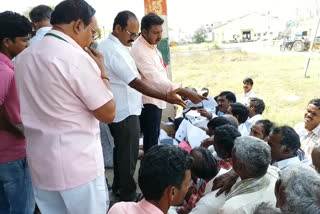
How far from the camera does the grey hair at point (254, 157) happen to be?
1.77m

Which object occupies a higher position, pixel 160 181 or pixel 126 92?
pixel 126 92

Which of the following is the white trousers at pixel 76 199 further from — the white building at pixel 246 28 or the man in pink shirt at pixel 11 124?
the white building at pixel 246 28

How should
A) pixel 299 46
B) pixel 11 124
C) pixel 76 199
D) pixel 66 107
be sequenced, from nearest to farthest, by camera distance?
1. pixel 66 107
2. pixel 76 199
3. pixel 11 124
4. pixel 299 46

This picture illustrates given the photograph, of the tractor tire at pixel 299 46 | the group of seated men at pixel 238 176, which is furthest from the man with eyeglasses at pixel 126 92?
the tractor tire at pixel 299 46

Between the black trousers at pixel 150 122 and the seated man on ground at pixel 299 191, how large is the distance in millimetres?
1801

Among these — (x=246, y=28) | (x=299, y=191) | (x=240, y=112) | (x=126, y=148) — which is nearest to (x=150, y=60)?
(x=126, y=148)

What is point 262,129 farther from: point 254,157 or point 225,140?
point 254,157

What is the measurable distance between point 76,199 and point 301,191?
1.04 m

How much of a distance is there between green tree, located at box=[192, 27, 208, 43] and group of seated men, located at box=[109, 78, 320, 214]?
4998 cm

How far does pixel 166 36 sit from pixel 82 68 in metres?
3.84

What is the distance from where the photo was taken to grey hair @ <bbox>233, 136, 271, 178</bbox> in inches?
69.8

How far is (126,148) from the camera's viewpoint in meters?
2.59

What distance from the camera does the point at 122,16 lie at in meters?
2.42

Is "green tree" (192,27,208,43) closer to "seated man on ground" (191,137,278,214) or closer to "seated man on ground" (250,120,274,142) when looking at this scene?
"seated man on ground" (250,120,274,142)
